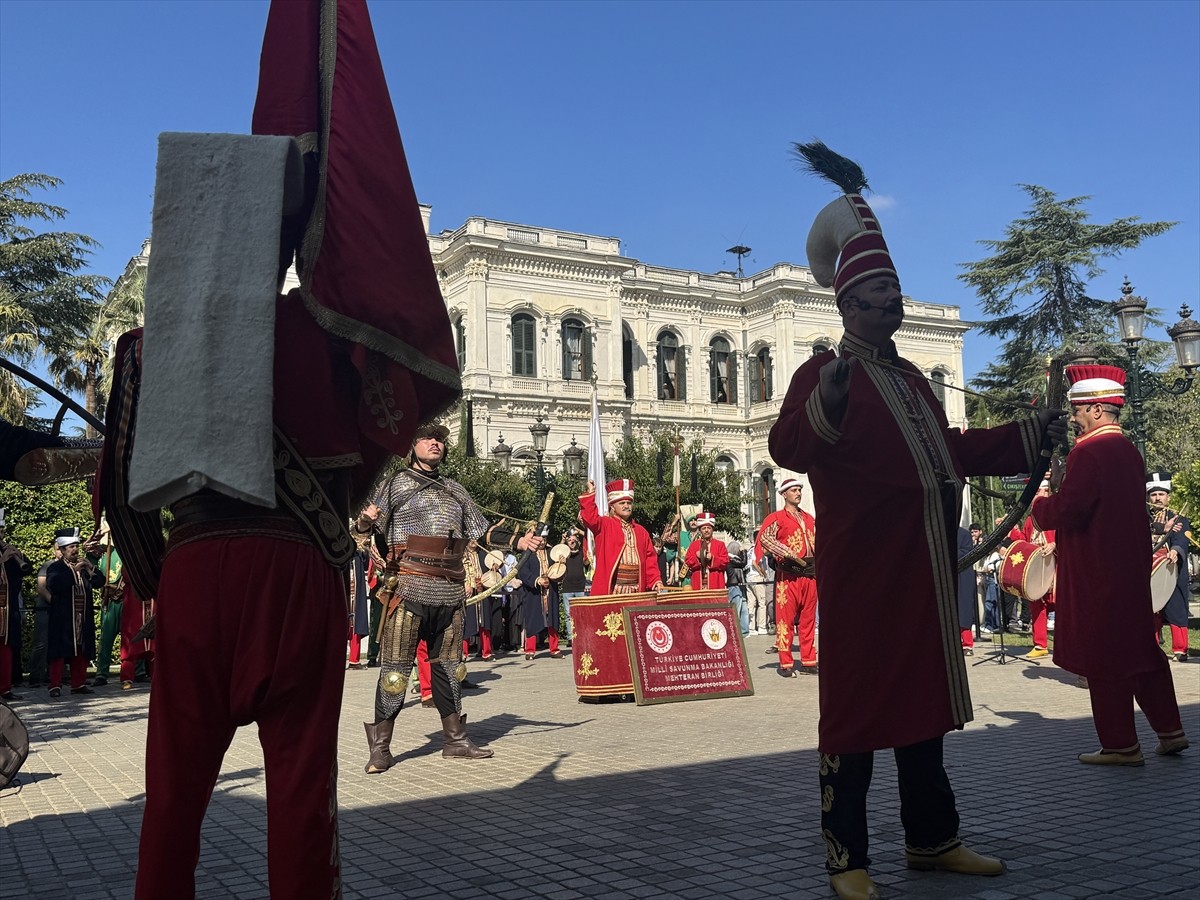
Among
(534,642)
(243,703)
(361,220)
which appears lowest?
(534,642)

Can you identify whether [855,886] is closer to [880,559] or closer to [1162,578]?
[880,559]

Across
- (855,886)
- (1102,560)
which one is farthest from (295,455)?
(1102,560)

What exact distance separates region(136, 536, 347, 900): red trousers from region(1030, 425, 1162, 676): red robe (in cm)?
514

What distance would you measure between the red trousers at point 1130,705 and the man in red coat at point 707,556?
27.3ft

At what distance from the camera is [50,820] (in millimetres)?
5859

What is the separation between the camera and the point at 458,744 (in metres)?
7.55

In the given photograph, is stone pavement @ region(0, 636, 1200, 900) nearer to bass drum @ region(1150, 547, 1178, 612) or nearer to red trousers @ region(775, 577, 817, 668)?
bass drum @ region(1150, 547, 1178, 612)

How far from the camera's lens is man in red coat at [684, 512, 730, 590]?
15438 mm

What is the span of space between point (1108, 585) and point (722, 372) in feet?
160

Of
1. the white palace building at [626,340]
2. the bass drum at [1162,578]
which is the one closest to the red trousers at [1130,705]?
the bass drum at [1162,578]

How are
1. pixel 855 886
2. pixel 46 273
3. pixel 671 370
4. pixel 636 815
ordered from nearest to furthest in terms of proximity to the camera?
1. pixel 855 886
2. pixel 636 815
3. pixel 46 273
4. pixel 671 370

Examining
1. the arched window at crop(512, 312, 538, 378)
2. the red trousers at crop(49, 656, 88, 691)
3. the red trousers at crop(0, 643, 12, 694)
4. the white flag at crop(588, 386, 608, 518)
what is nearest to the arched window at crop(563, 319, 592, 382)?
the arched window at crop(512, 312, 538, 378)

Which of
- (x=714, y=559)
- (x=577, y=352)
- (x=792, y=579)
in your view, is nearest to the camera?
(x=792, y=579)

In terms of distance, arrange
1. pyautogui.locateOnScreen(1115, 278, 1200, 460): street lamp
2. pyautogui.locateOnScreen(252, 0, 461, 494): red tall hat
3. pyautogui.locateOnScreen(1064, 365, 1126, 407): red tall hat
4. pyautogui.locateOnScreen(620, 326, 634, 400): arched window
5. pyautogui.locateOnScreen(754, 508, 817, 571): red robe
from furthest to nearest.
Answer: pyautogui.locateOnScreen(620, 326, 634, 400): arched window → pyautogui.locateOnScreen(1115, 278, 1200, 460): street lamp → pyautogui.locateOnScreen(754, 508, 817, 571): red robe → pyautogui.locateOnScreen(1064, 365, 1126, 407): red tall hat → pyautogui.locateOnScreen(252, 0, 461, 494): red tall hat
